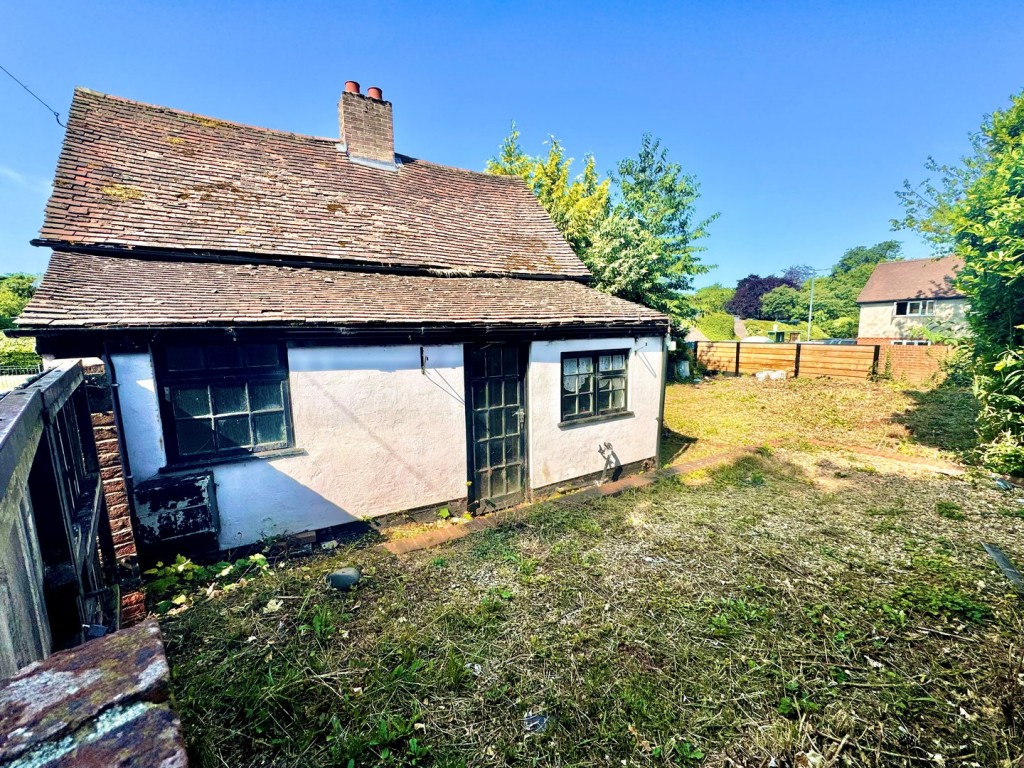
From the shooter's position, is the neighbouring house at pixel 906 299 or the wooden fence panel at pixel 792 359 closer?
the wooden fence panel at pixel 792 359

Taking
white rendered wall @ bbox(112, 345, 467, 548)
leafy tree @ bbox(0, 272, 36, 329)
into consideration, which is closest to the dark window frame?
white rendered wall @ bbox(112, 345, 467, 548)

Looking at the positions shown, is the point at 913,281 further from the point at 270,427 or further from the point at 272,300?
the point at 270,427

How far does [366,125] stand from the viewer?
1017 cm

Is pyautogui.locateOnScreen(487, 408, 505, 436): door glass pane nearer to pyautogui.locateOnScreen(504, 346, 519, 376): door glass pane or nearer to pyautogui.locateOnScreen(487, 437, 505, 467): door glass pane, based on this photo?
pyautogui.locateOnScreen(487, 437, 505, 467): door glass pane

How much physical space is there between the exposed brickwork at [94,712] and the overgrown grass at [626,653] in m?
1.68

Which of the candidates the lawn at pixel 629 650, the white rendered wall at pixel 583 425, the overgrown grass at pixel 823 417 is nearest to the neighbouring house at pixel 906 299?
the overgrown grass at pixel 823 417

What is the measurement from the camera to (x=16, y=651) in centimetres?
160

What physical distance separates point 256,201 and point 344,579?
732cm

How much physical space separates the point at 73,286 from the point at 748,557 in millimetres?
9053

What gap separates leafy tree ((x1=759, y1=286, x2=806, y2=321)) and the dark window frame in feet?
207

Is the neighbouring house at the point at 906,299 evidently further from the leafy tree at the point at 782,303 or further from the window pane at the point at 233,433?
the window pane at the point at 233,433

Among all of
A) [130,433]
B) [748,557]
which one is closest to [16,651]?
[130,433]

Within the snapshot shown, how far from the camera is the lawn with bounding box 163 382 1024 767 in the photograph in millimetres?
2910

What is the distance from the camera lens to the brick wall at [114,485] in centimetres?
434
